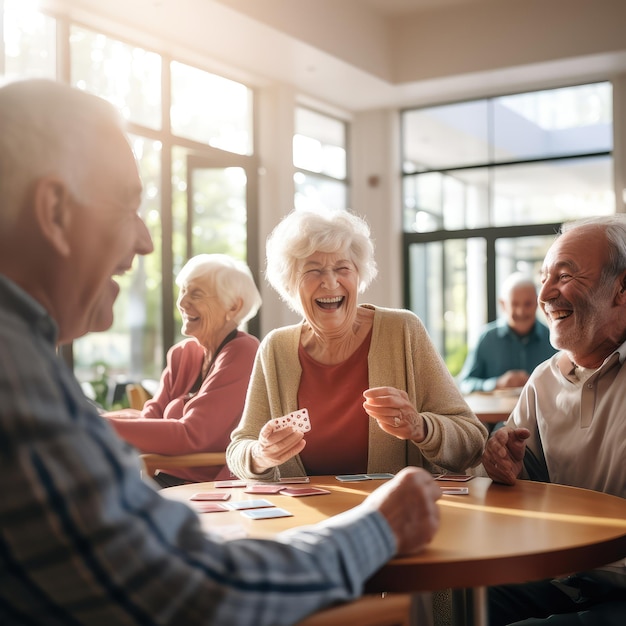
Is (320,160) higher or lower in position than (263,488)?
higher

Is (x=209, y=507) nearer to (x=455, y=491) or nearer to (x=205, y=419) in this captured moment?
(x=455, y=491)

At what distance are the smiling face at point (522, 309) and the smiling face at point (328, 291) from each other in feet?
12.6

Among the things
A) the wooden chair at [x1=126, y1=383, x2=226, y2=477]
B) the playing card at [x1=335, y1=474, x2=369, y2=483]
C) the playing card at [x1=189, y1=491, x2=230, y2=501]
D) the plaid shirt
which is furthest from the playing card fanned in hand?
the plaid shirt

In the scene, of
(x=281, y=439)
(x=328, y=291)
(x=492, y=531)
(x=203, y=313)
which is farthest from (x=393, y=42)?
(x=492, y=531)

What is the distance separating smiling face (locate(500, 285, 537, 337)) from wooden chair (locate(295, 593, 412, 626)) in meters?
5.41

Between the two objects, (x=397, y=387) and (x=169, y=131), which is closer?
(x=397, y=387)

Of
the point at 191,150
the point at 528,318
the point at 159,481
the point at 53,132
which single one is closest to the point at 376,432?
the point at 159,481

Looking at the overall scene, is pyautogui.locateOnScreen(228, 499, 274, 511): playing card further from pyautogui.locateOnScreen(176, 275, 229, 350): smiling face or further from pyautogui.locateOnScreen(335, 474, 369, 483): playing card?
pyautogui.locateOnScreen(176, 275, 229, 350): smiling face

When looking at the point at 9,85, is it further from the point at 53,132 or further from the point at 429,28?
the point at 429,28

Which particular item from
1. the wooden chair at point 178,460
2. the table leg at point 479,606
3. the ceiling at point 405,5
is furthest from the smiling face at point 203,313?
the ceiling at point 405,5

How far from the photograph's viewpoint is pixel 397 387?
2527mm

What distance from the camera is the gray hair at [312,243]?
8.84ft

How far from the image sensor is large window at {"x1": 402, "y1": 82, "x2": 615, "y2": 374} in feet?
29.4

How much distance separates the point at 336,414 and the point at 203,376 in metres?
1.22
